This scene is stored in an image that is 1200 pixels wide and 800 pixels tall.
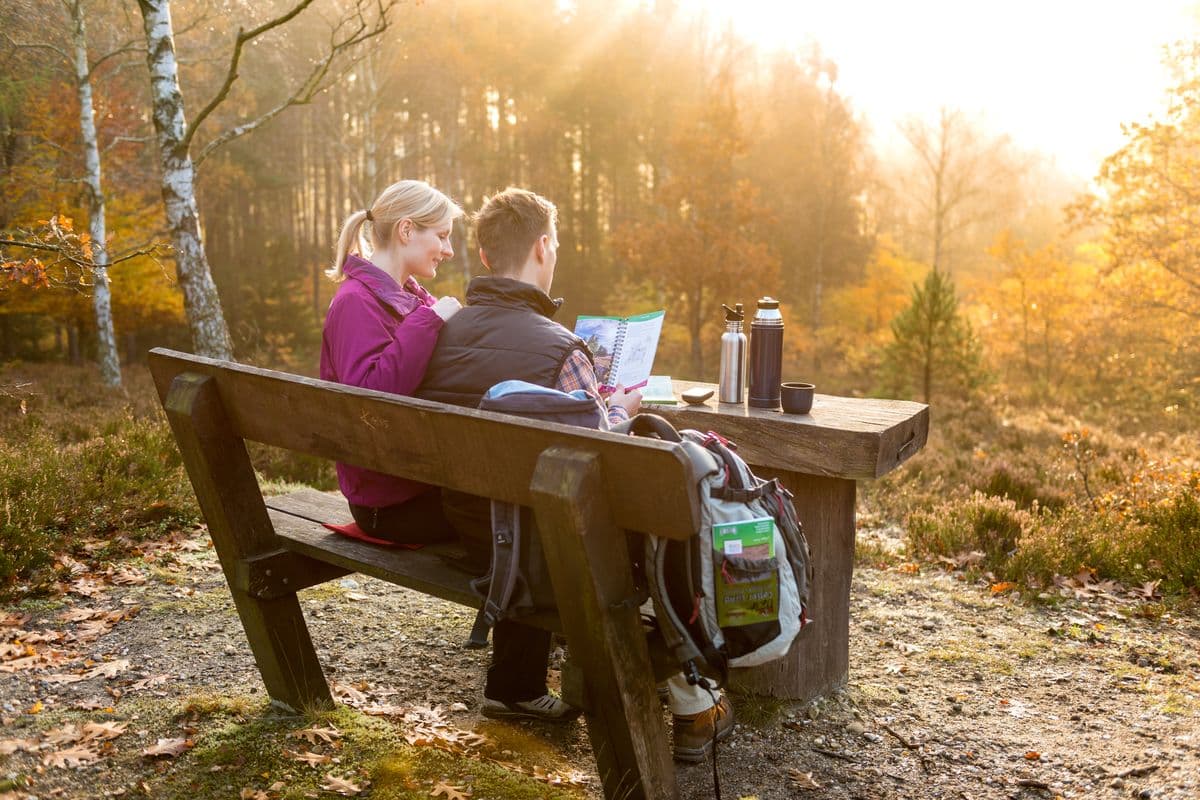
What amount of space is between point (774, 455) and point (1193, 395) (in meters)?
16.3

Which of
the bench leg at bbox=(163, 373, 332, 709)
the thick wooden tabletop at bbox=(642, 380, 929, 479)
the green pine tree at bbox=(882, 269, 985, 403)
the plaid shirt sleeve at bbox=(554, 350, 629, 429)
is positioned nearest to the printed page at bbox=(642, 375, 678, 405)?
the thick wooden tabletop at bbox=(642, 380, 929, 479)

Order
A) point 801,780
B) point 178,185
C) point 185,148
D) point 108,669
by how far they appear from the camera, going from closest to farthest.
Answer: point 801,780, point 108,669, point 185,148, point 178,185

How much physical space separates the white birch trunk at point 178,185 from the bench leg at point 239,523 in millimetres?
7008

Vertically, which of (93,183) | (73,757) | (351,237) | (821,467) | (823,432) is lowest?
(73,757)

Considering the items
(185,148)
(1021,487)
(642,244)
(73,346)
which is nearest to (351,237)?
(1021,487)

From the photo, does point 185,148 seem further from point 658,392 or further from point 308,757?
point 308,757

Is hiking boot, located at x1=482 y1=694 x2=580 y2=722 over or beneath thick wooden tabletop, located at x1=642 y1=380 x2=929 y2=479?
beneath

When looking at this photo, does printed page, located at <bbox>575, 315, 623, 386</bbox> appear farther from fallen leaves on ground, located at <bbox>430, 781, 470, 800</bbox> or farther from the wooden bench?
fallen leaves on ground, located at <bbox>430, 781, 470, 800</bbox>

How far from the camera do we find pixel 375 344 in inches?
122

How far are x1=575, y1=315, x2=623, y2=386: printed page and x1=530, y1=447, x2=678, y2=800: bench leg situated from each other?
1.26m

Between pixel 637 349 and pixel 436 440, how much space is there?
1.25 m

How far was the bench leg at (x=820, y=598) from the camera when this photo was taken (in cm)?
362

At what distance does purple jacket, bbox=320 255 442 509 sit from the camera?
2.88 m

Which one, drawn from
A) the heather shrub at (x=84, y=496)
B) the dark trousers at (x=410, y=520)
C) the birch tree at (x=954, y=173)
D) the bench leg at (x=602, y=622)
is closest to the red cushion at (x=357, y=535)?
the dark trousers at (x=410, y=520)
